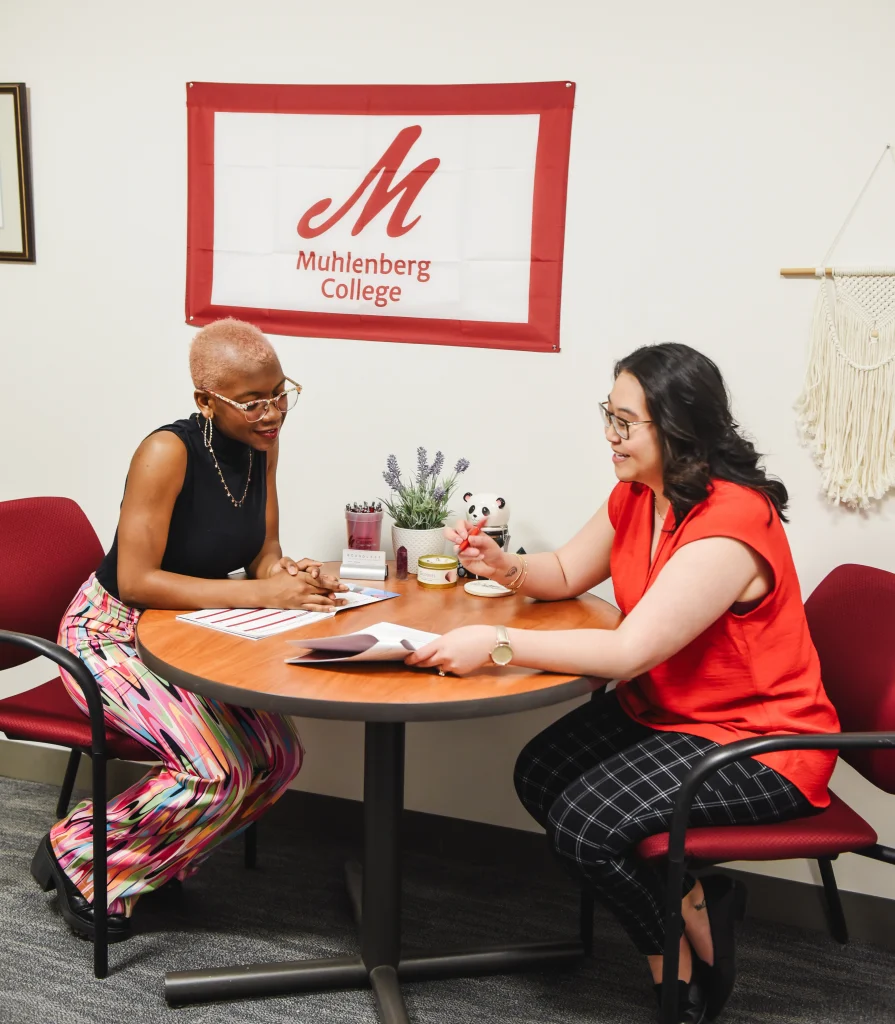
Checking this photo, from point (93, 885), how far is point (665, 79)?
2229mm

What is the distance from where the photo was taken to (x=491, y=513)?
2365mm

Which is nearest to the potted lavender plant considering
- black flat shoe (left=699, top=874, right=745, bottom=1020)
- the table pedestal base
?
the table pedestal base

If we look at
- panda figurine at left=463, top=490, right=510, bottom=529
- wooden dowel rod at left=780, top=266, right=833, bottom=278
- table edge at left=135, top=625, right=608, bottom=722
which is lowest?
table edge at left=135, top=625, right=608, bottom=722

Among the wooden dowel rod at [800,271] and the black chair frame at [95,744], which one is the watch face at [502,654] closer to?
the black chair frame at [95,744]

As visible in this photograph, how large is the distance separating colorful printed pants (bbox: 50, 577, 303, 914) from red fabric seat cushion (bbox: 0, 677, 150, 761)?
2 cm

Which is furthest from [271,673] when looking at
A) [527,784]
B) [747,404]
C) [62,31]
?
[62,31]

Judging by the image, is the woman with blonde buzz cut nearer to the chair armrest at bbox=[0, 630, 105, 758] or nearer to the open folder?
the chair armrest at bbox=[0, 630, 105, 758]

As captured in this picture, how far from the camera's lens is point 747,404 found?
7.77 feet

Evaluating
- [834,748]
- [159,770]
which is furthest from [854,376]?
[159,770]

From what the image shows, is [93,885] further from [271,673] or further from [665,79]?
[665,79]

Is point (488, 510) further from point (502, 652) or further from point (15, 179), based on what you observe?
point (15, 179)

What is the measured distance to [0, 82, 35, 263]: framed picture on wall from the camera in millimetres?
2791

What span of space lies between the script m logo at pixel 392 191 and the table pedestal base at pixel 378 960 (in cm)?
131

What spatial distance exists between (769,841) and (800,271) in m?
1.27
